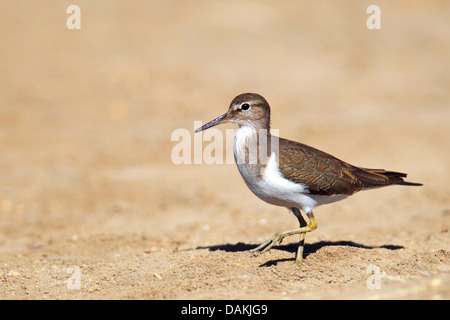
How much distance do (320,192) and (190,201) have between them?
17.3 ft

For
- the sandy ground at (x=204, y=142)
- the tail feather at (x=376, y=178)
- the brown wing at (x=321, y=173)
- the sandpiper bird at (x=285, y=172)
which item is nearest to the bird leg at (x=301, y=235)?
the sandpiper bird at (x=285, y=172)

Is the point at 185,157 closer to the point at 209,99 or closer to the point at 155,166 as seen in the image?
the point at 155,166

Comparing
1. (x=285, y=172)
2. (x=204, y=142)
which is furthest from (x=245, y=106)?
(x=204, y=142)

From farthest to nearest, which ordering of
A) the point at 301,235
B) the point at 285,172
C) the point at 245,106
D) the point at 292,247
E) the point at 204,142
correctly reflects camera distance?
the point at 204,142 < the point at 292,247 < the point at 245,106 < the point at 301,235 < the point at 285,172

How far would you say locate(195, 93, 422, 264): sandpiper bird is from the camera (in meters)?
7.54

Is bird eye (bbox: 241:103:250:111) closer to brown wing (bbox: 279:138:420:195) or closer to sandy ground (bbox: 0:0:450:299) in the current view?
brown wing (bbox: 279:138:420:195)

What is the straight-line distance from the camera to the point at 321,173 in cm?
791

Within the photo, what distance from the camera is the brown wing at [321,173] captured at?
7686 millimetres

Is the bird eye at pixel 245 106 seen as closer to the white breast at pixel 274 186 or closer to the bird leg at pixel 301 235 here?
the white breast at pixel 274 186

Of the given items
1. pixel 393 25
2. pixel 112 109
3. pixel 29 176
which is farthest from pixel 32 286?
pixel 393 25

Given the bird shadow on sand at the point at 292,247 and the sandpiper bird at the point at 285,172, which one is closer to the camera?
the sandpiper bird at the point at 285,172

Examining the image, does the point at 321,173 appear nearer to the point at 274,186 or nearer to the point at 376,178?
the point at 274,186

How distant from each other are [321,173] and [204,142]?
813cm

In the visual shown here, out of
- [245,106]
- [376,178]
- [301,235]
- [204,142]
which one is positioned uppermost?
[204,142]
